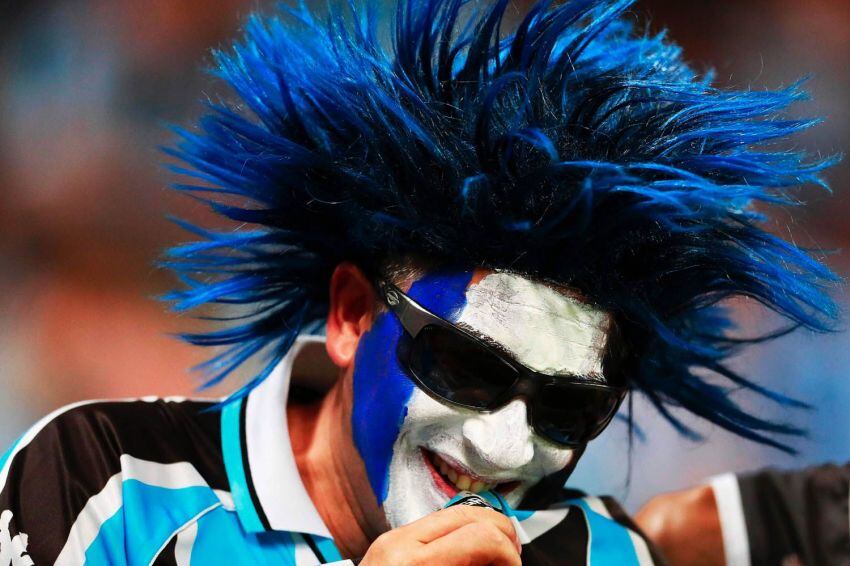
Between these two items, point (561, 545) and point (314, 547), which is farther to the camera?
point (561, 545)

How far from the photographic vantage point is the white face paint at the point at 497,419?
183 centimetres

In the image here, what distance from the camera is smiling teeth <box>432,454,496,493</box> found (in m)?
1.90

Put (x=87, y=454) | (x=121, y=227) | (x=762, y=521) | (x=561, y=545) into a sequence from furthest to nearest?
1. (x=121, y=227)
2. (x=762, y=521)
3. (x=561, y=545)
4. (x=87, y=454)

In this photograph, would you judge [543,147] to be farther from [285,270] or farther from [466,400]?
[285,270]

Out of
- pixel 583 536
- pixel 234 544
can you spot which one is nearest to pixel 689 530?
pixel 583 536

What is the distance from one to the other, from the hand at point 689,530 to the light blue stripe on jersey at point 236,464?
40.3 inches

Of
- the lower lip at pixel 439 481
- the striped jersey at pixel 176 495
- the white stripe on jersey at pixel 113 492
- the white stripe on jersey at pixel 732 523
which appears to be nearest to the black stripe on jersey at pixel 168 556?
the striped jersey at pixel 176 495

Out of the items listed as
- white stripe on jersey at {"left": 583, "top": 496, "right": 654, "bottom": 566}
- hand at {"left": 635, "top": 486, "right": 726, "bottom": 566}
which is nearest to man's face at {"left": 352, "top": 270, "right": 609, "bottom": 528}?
white stripe on jersey at {"left": 583, "top": 496, "right": 654, "bottom": 566}

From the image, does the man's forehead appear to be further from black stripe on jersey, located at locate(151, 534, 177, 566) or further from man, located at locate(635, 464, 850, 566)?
man, located at locate(635, 464, 850, 566)

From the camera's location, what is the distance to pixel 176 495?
1957mm

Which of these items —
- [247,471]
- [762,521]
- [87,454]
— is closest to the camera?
[87,454]

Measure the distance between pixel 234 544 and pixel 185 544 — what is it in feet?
0.31

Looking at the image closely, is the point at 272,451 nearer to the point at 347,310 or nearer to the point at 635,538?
the point at 347,310

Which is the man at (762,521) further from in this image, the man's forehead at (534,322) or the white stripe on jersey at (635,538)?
the man's forehead at (534,322)
